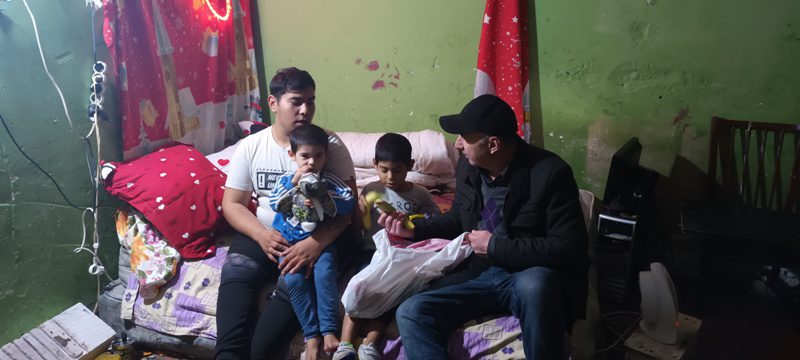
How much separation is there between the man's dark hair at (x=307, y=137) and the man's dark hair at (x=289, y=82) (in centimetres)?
20

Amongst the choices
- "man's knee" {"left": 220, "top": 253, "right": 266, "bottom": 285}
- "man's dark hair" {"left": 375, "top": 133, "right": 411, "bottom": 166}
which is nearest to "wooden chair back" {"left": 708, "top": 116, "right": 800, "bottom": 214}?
"man's dark hair" {"left": 375, "top": 133, "right": 411, "bottom": 166}

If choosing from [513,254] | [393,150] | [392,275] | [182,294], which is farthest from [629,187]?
[182,294]

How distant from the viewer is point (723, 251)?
2.70m

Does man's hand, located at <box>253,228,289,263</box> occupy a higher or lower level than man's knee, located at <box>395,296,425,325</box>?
higher

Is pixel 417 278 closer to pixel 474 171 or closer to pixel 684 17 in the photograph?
pixel 474 171

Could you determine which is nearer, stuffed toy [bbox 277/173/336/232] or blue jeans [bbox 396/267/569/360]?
blue jeans [bbox 396/267/569/360]

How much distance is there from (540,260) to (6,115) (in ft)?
7.14

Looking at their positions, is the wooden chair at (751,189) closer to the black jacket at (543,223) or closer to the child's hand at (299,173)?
the black jacket at (543,223)

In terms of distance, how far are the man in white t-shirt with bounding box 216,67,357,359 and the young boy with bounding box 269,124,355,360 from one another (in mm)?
44

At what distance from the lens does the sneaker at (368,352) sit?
1.82 m

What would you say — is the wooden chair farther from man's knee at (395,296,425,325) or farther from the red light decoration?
the red light decoration

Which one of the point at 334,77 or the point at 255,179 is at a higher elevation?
the point at 334,77

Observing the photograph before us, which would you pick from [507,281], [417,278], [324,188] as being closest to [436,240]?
[417,278]

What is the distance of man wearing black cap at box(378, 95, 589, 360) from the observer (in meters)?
1.72
